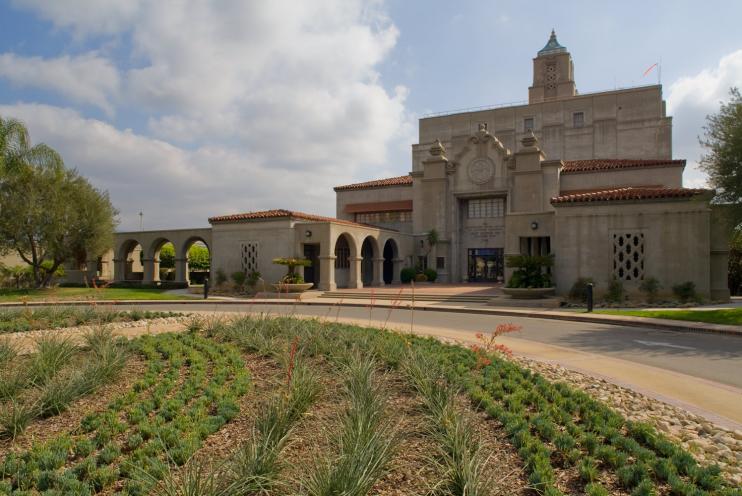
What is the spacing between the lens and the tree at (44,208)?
29.3 metres

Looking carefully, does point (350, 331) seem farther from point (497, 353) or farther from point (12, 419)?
point (12, 419)

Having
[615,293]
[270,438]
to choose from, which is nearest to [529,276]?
[615,293]

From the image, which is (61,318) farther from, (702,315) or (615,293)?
(615,293)

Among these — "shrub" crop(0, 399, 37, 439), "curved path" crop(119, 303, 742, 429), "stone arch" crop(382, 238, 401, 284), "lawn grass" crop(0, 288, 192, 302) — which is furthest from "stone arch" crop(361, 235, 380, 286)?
"shrub" crop(0, 399, 37, 439)

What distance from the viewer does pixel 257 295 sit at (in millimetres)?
27266

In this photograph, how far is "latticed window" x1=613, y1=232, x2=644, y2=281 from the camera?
22438 millimetres

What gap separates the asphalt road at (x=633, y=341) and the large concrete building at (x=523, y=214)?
874 cm

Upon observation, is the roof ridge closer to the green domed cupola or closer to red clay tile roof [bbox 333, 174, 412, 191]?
red clay tile roof [bbox 333, 174, 412, 191]

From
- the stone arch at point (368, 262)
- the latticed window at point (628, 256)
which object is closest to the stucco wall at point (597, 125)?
the stone arch at point (368, 262)

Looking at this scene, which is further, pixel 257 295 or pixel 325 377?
pixel 257 295

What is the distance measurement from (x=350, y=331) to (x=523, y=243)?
18.1 meters

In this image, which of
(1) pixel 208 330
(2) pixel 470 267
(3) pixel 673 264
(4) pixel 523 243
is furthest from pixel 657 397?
(2) pixel 470 267

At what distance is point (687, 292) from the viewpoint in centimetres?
2128

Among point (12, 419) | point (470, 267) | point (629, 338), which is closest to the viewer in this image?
point (12, 419)
